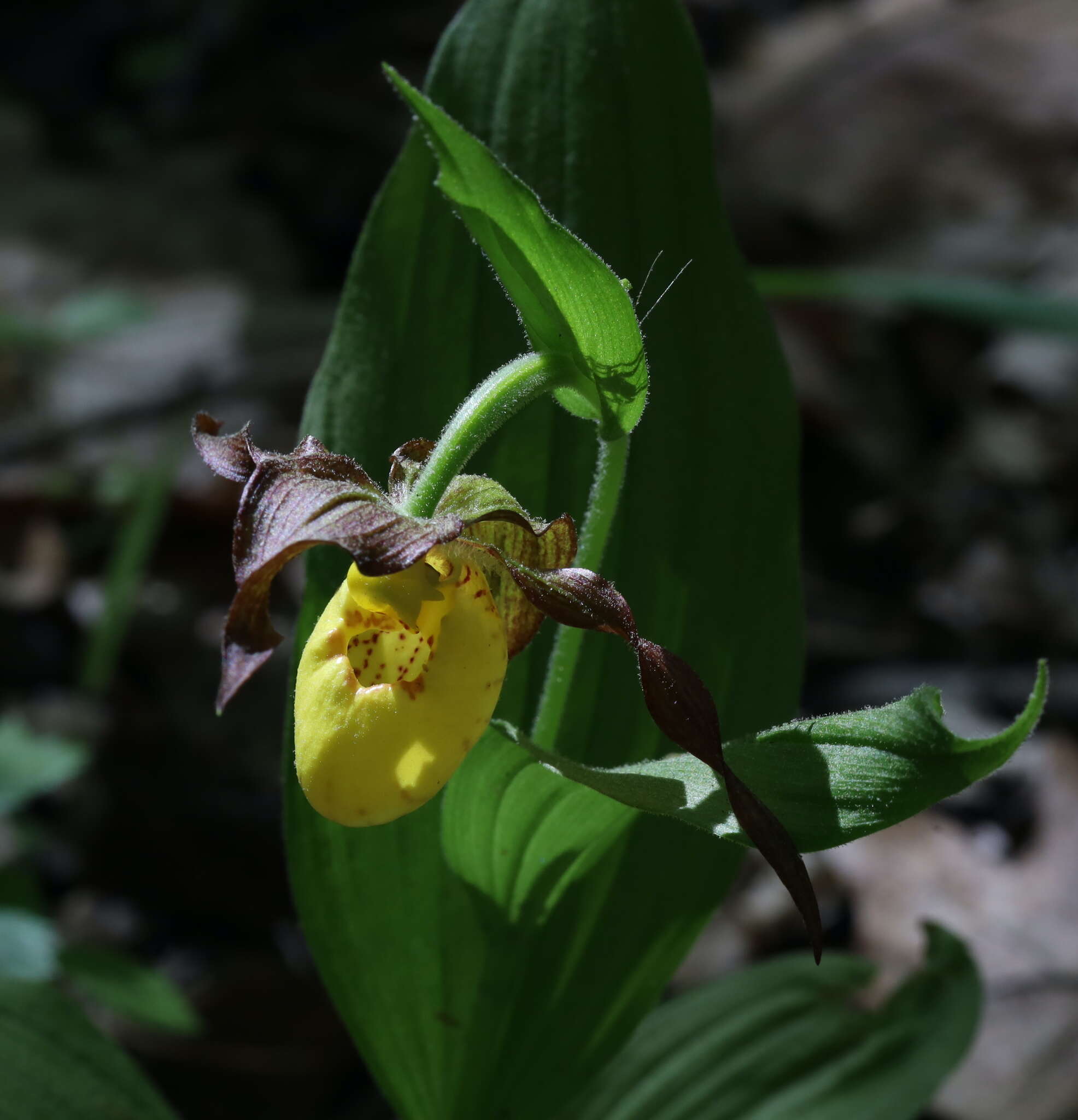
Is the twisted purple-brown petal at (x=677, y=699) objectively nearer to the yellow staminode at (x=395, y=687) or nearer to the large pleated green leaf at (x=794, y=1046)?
the yellow staminode at (x=395, y=687)

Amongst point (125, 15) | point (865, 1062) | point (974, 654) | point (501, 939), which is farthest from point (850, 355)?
point (125, 15)

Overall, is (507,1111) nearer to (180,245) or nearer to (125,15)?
(180,245)

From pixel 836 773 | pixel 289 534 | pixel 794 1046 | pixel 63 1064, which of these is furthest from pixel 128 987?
pixel 836 773

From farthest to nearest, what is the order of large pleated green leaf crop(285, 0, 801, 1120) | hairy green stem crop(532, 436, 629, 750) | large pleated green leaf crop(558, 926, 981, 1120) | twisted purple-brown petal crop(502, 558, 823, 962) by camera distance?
large pleated green leaf crop(558, 926, 981, 1120)
large pleated green leaf crop(285, 0, 801, 1120)
hairy green stem crop(532, 436, 629, 750)
twisted purple-brown petal crop(502, 558, 823, 962)

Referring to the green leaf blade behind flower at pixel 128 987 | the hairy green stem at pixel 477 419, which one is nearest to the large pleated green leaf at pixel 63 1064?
the green leaf blade behind flower at pixel 128 987

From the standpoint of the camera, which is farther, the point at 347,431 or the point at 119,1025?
the point at 119,1025

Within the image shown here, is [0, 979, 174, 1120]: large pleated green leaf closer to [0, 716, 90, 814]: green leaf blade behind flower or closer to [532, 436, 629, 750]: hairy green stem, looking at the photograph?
[0, 716, 90, 814]: green leaf blade behind flower

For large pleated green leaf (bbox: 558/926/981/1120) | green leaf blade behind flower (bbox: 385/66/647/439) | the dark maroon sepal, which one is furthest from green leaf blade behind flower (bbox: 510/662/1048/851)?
large pleated green leaf (bbox: 558/926/981/1120)
